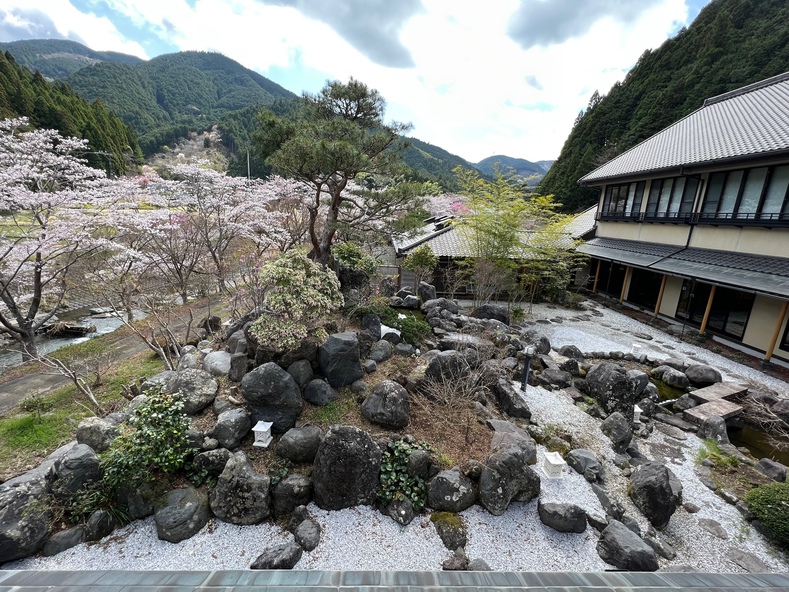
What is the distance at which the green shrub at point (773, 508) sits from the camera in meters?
4.67

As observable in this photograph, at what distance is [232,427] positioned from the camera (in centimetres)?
520

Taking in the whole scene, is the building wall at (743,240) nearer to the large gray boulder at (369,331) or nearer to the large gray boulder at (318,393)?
the large gray boulder at (369,331)

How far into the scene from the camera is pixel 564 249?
623 inches

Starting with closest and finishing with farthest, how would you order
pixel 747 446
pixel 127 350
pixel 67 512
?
pixel 67 512 < pixel 747 446 < pixel 127 350

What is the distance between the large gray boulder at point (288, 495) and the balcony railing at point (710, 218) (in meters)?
15.0

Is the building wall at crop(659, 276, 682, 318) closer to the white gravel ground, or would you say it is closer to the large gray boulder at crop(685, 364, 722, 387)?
the large gray boulder at crop(685, 364, 722, 387)

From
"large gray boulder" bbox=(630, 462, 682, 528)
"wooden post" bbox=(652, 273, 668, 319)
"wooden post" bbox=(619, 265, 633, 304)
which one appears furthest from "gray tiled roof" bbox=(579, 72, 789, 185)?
"large gray boulder" bbox=(630, 462, 682, 528)

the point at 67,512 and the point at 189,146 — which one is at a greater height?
the point at 189,146

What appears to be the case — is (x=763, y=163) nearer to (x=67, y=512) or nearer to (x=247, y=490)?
(x=247, y=490)

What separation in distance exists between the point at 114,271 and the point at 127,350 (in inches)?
136

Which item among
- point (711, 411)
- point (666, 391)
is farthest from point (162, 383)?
point (666, 391)

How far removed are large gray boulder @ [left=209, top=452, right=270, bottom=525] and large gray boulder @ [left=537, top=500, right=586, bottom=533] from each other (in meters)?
3.99

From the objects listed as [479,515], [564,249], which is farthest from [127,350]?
[564,249]

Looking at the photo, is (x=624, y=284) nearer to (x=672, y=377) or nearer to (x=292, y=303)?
(x=672, y=377)
